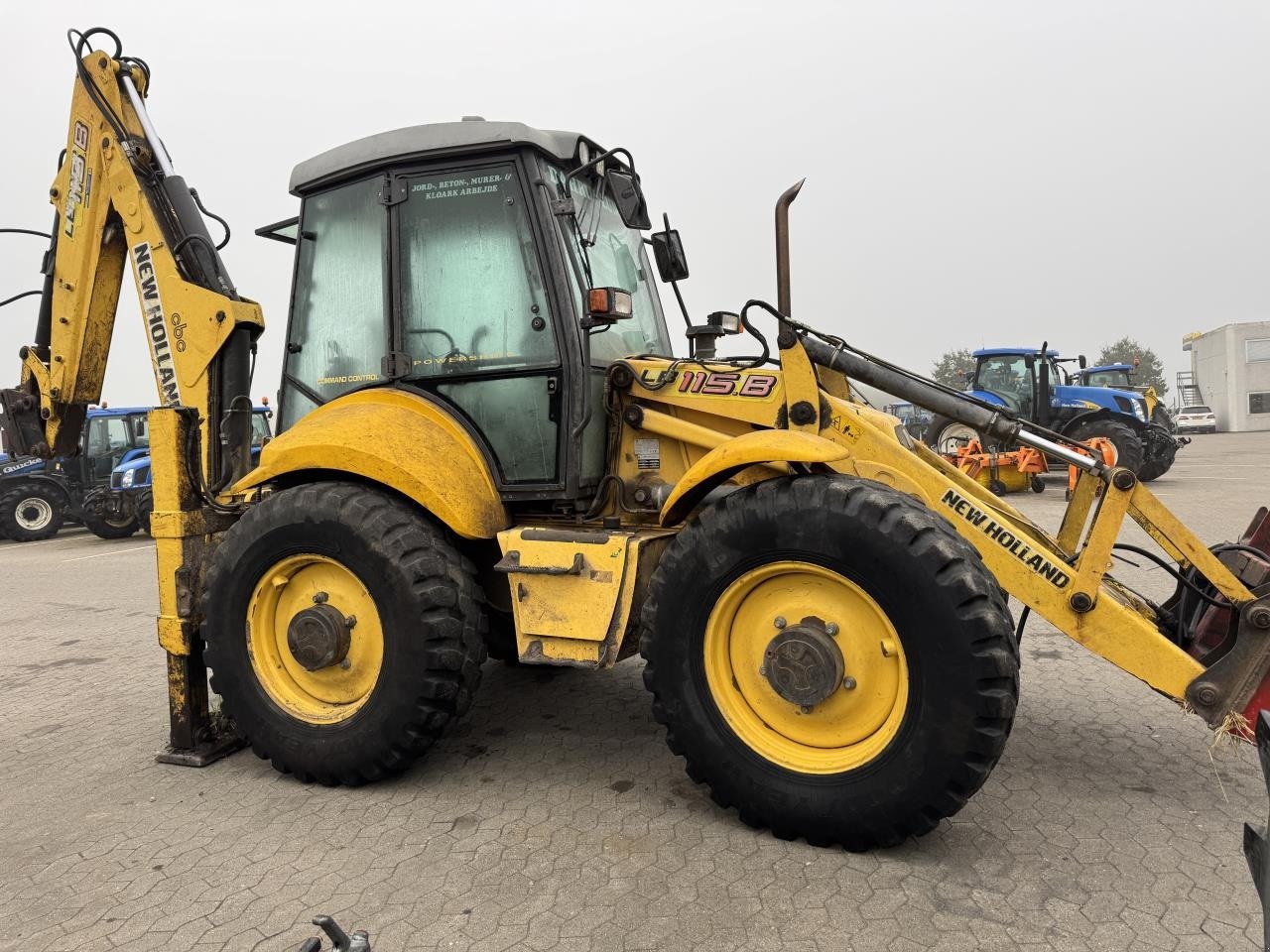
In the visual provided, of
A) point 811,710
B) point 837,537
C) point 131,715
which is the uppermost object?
point 837,537

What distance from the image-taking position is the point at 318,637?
11.9 ft

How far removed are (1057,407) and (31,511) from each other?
1834 cm

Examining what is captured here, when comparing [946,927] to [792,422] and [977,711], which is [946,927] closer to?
[977,711]

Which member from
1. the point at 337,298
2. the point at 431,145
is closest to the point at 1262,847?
the point at 431,145

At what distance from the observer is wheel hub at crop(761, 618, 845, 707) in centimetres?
294

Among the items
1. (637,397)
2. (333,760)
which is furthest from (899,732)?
(333,760)

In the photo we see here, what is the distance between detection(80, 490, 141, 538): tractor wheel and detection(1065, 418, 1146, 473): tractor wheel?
612 inches

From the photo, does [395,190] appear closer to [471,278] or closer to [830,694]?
[471,278]

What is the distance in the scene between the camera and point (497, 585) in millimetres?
Answer: 4031

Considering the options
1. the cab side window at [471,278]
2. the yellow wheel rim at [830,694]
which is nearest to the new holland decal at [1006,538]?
the yellow wheel rim at [830,694]

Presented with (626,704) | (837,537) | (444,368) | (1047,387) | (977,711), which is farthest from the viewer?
(1047,387)

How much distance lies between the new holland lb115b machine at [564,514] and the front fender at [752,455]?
0.01 metres

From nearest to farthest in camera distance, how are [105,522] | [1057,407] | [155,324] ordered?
[155,324]
[105,522]
[1057,407]

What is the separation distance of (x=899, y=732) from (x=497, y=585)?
76.8 inches
